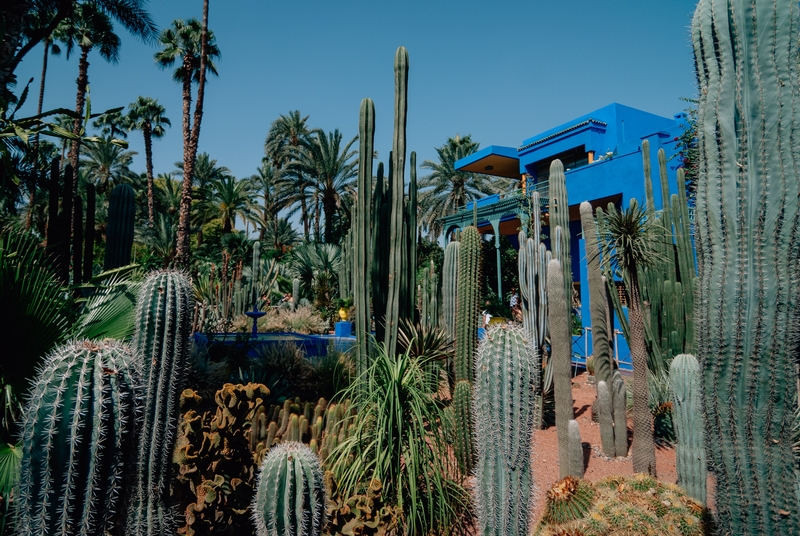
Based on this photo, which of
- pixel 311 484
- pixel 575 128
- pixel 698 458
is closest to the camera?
pixel 311 484

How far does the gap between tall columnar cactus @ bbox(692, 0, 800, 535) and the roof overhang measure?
779 inches

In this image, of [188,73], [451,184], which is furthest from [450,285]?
[451,184]

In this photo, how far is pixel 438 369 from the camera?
630 centimetres

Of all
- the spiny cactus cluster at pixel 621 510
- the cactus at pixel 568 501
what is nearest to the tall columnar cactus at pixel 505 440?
the spiny cactus cluster at pixel 621 510

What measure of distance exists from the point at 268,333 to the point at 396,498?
1243 centimetres

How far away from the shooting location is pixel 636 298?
597 centimetres

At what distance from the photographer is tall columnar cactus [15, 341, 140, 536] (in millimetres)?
2152

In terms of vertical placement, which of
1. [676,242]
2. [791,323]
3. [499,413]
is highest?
[676,242]

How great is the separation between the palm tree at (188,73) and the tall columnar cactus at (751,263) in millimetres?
12261

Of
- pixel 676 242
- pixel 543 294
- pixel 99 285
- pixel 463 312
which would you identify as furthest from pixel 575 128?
pixel 99 285

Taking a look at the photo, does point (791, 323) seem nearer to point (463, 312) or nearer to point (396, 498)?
point (396, 498)

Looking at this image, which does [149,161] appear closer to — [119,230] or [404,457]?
[119,230]

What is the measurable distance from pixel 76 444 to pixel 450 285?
17.7 ft

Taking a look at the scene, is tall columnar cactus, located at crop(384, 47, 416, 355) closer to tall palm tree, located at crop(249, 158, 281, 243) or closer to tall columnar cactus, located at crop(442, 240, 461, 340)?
tall columnar cactus, located at crop(442, 240, 461, 340)
